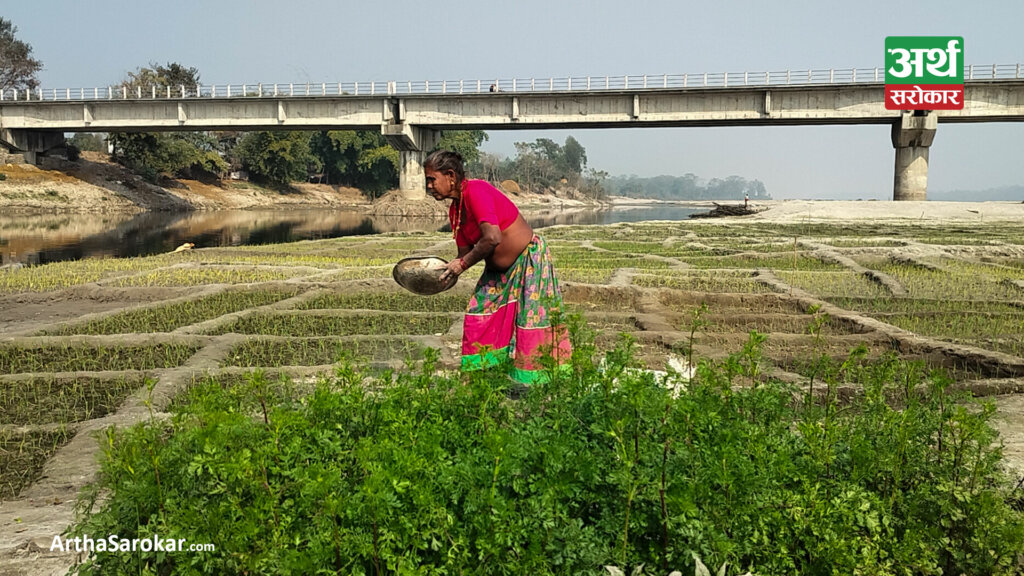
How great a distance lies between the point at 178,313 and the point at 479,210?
185 inches

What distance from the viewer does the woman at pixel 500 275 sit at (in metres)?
4.33

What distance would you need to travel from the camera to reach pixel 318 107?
35.2 meters

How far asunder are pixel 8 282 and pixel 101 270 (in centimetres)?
145

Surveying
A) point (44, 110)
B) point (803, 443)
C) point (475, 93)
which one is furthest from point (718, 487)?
point (44, 110)

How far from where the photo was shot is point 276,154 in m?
51.2

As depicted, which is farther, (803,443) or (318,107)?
(318,107)

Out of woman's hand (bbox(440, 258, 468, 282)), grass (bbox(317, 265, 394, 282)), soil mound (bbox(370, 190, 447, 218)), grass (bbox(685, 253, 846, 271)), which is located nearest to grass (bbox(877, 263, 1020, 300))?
grass (bbox(685, 253, 846, 271))

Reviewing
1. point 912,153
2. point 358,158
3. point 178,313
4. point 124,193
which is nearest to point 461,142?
point 358,158

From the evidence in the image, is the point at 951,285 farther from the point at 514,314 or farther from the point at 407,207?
the point at 407,207

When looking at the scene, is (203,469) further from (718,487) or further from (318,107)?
(318,107)

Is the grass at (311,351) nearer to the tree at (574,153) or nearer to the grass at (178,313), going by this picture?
the grass at (178,313)

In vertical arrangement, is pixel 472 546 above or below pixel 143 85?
below

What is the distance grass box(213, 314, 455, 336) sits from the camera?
6.73 metres

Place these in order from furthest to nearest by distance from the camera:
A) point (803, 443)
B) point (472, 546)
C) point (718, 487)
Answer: point (803, 443) → point (718, 487) → point (472, 546)
